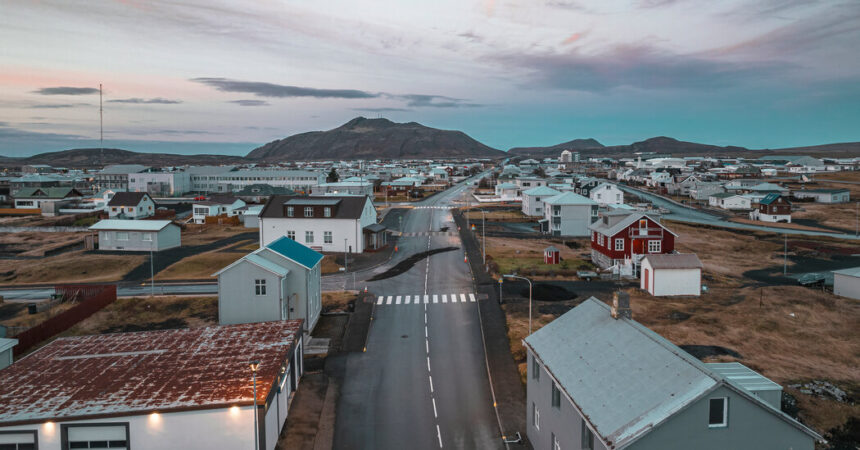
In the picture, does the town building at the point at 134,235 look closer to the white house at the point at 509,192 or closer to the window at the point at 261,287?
the window at the point at 261,287

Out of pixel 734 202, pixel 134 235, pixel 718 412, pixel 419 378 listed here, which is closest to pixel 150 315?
pixel 419 378

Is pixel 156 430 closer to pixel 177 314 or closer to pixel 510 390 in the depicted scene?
pixel 510 390

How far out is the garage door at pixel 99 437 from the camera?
20.7 m

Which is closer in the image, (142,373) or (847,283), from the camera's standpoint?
(142,373)

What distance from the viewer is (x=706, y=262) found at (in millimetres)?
64000

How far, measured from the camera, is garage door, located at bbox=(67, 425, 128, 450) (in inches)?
814

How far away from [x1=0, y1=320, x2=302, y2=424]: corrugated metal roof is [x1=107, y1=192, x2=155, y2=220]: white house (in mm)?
82697

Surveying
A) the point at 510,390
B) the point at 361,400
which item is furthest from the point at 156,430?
the point at 510,390

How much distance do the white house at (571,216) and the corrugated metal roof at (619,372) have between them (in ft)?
197

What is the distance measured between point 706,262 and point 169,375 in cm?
6027

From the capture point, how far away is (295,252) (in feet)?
138

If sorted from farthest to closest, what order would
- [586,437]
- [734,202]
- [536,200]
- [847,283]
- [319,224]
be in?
1. [734,202]
2. [536,200]
3. [319,224]
4. [847,283]
5. [586,437]

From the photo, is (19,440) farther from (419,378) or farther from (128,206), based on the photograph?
(128,206)

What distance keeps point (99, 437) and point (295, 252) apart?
72.5 feet
